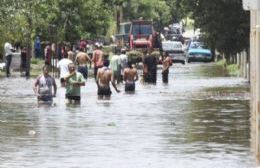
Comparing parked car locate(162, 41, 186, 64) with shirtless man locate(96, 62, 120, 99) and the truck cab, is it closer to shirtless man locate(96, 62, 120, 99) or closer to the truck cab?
the truck cab

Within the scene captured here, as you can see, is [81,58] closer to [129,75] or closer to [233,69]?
[129,75]

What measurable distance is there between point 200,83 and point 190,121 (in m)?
17.7

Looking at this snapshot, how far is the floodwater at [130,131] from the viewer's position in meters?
16.4

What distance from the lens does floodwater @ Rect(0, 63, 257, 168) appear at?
16.4m

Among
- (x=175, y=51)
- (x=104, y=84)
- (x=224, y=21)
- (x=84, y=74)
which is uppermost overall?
(x=224, y=21)

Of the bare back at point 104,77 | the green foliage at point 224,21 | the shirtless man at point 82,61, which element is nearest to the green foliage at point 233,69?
the green foliage at point 224,21

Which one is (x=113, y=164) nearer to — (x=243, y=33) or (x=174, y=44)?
(x=243, y=33)

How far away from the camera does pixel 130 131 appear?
21.1 m

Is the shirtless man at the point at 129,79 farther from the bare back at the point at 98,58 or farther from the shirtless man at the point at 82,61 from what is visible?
the bare back at the point at 98,58

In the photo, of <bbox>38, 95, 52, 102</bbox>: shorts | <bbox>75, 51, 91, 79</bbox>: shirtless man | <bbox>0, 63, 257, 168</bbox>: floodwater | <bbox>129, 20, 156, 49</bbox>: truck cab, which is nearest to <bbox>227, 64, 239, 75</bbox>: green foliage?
<bbox>129, 20, 156, 49</bbox>: truck cab

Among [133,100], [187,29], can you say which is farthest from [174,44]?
[187,29]

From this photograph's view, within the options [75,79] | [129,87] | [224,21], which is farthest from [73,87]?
[224,21]

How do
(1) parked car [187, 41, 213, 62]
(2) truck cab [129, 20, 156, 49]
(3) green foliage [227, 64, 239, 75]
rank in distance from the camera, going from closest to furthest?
(3) green foliage [227, 64, 239, 75]
(2) truck cab [129, 20, 156, 49]
(1) parked car [187, 41, 213, 62]

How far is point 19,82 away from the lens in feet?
134
